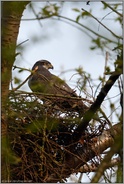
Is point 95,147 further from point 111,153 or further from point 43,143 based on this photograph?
point 111,153

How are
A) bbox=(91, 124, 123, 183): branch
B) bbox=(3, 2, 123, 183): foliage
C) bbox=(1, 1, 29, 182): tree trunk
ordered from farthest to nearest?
bbox=(3, 2, 123, 183): foliage → bbox=(1, 1, 29, 182): tree trunk → bbox=(91, 124, 123, 183): branch

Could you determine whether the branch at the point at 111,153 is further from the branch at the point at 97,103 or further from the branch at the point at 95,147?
the branch at the point at 95,147

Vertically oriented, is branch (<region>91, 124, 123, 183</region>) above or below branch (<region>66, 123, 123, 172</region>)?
below

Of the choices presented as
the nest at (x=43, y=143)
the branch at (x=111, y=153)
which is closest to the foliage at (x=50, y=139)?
the nest at (x=43, y=143)

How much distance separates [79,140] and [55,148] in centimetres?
24

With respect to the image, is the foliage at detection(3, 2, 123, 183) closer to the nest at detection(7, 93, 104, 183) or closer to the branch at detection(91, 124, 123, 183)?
the nest at detection(7, 93, 104, 183)

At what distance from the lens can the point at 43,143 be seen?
17.7 feet

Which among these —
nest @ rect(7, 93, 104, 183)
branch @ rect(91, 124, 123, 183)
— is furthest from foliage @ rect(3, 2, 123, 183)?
branch @ rect(91, 124, 123, 183)

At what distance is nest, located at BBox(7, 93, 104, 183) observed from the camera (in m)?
5.29

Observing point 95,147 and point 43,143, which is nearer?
point 43,143

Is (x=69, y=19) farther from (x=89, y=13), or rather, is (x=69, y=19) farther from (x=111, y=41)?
(x=111, y=41)

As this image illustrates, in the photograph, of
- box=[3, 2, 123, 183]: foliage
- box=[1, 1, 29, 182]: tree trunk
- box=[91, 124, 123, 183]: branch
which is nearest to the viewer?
box=[91, 124, 123, 183]: branch

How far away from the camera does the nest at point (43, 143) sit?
208 inches

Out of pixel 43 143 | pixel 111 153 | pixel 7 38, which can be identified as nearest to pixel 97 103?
pixel 7 38
